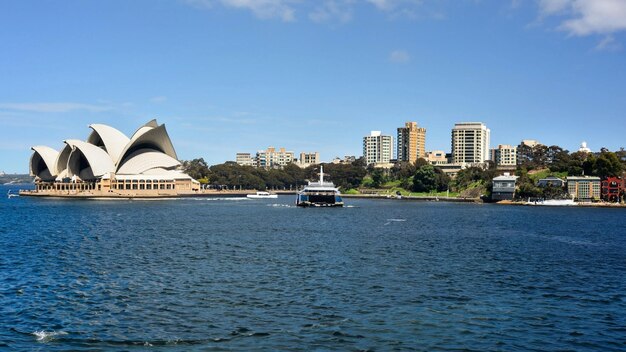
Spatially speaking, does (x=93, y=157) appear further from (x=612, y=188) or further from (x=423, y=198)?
(x=612, y=188)

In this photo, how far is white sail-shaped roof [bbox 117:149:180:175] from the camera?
148625 millimetres

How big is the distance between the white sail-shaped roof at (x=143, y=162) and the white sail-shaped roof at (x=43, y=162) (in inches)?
891

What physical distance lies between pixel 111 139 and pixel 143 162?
31.2 ft

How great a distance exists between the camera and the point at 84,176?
504ft

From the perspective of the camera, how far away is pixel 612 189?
127m

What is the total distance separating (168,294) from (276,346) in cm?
836

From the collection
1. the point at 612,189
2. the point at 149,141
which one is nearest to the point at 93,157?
the point at 149,141

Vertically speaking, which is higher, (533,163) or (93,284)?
(533,163)

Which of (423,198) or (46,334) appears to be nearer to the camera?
(46,334)

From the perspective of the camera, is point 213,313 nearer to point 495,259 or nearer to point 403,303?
point 403,303

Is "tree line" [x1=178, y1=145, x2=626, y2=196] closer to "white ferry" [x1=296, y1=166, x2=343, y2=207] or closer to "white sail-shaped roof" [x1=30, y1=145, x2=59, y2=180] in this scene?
"white ferry" [x1=296, y1=166, x2=343, y2=207]

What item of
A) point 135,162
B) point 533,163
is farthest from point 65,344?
point 533,163

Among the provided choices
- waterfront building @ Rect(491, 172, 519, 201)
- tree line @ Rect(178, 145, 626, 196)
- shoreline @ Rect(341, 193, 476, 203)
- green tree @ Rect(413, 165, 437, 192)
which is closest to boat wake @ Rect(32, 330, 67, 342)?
tree line @ Rect(178, 145, 626, 196)

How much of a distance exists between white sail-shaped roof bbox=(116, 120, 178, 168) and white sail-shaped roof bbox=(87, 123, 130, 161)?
2140 millimetres
